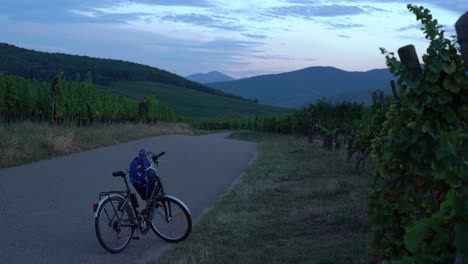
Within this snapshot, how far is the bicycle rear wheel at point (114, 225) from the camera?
747 cm

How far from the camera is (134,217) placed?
8070 millimetres

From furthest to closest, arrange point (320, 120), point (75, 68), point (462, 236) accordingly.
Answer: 1. point (75, 68)
2. point (320, 120)
3. point (462, 236)

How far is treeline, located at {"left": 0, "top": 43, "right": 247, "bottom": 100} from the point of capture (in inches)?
3575

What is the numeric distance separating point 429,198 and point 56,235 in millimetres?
5608

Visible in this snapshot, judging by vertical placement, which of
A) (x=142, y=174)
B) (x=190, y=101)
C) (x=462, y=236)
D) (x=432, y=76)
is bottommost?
(x=190, y=101)

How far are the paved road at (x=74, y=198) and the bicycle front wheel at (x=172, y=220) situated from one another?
0.54 feet

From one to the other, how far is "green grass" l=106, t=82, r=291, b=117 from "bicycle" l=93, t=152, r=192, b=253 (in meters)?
107

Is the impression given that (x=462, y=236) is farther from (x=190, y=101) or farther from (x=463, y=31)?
(x=190, y=101)

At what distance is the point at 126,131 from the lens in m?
29.7

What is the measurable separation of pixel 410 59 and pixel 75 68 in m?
115

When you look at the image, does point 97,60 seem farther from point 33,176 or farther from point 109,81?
point 33,176

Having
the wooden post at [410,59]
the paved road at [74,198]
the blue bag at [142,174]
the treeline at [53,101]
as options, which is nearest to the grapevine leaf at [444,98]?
the wooden post at [410,59]

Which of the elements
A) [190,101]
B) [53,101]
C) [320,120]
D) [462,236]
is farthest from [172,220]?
[190,101]

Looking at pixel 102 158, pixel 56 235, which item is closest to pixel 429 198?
pixel 56 235
